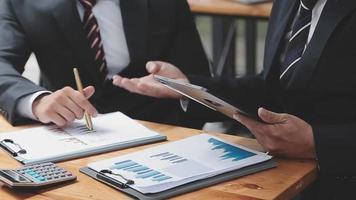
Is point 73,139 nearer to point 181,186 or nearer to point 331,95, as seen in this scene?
point 181,186

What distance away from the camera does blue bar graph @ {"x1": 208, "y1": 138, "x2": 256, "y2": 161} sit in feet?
5.24

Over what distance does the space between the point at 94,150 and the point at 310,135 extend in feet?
1.65

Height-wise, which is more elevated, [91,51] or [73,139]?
[91,51]

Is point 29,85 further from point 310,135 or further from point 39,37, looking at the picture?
point 310,135

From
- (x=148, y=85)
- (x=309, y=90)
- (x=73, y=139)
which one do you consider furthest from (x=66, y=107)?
(x=309, y=90)

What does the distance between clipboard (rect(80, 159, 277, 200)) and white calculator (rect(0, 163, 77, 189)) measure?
0.06 meters

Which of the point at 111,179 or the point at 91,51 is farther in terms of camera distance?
the point at 91,51

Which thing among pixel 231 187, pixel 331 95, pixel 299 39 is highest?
pixel 299 39

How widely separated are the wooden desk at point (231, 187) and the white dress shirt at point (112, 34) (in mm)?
667

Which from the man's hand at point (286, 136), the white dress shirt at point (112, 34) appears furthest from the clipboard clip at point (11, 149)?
the white dress shirt at point (112, 34)

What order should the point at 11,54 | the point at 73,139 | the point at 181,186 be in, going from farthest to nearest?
the point at 11,54 → the point at 73,139 → the point at 181,186

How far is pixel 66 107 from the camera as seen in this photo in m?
1.80

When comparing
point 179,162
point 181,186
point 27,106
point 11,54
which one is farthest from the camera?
point 11,54

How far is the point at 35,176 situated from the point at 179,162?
312mm
